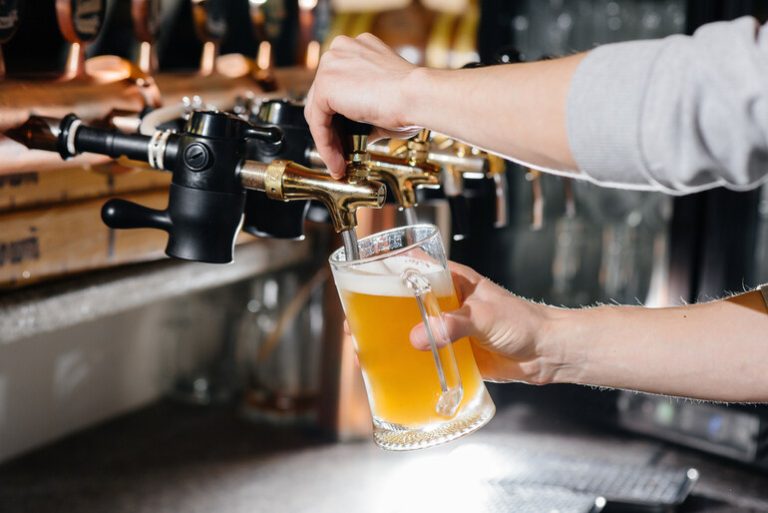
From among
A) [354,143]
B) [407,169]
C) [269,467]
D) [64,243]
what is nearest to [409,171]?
[407,169]

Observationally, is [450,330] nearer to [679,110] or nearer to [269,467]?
[679,110]

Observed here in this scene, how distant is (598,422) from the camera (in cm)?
196

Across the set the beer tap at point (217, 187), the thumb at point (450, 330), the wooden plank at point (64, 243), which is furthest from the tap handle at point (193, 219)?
the wooden plank at point (64, 243)

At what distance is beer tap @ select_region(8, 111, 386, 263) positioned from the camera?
81 centimetres

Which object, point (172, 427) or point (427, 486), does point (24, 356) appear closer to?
point (172, 427)

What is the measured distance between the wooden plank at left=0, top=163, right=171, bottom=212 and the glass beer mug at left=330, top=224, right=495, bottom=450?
1.60ft

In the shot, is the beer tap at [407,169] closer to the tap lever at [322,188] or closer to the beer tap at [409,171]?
the beer tap at [409,171]

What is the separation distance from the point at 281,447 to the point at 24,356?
0.53 meters

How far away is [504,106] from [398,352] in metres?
0.25

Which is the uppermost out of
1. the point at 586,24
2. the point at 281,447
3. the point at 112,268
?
the point at 586,24

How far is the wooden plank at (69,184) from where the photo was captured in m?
1.09

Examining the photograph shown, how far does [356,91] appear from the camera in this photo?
806 millimetres

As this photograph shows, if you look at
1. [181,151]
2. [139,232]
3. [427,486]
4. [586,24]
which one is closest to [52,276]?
Answer: [139,232]

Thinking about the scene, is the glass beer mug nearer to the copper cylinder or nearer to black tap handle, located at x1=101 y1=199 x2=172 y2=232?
black tap handle, located at x1=101 y1=199 x2=172 y2=232
